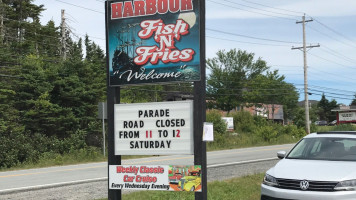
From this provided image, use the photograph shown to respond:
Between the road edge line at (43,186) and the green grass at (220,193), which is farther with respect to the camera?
the road edge line at (43,186)

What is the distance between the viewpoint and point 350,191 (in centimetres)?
686

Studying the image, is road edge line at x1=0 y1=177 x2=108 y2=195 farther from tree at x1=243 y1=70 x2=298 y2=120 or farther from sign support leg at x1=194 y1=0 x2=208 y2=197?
tree at x1=243 y1=70 x2=298 y2=120

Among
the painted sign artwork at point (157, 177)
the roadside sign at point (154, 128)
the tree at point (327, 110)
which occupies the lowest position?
→ the tree at point (327, 110)

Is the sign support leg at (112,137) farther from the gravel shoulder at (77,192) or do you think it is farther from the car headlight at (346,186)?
the car headlight at (346,186)

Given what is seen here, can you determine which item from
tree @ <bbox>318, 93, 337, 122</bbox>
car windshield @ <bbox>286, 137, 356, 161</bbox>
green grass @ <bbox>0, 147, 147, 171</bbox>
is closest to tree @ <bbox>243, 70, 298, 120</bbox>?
tree @ <bbox>318, 93, 337, 122</bbox>

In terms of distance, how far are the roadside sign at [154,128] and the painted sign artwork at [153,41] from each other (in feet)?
1.57

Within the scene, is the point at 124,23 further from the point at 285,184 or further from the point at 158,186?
the point at 285,184

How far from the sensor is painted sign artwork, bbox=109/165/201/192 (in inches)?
267

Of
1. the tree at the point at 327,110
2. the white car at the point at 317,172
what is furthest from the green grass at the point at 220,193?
the tree at the point at 327,110

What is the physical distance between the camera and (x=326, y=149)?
8.66 metres

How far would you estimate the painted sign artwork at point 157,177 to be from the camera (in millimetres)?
6793

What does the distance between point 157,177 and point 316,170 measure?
9.35ft

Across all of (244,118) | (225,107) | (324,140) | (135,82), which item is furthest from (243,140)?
(225,107)

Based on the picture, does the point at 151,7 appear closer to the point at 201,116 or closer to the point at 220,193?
the point at 201,116
